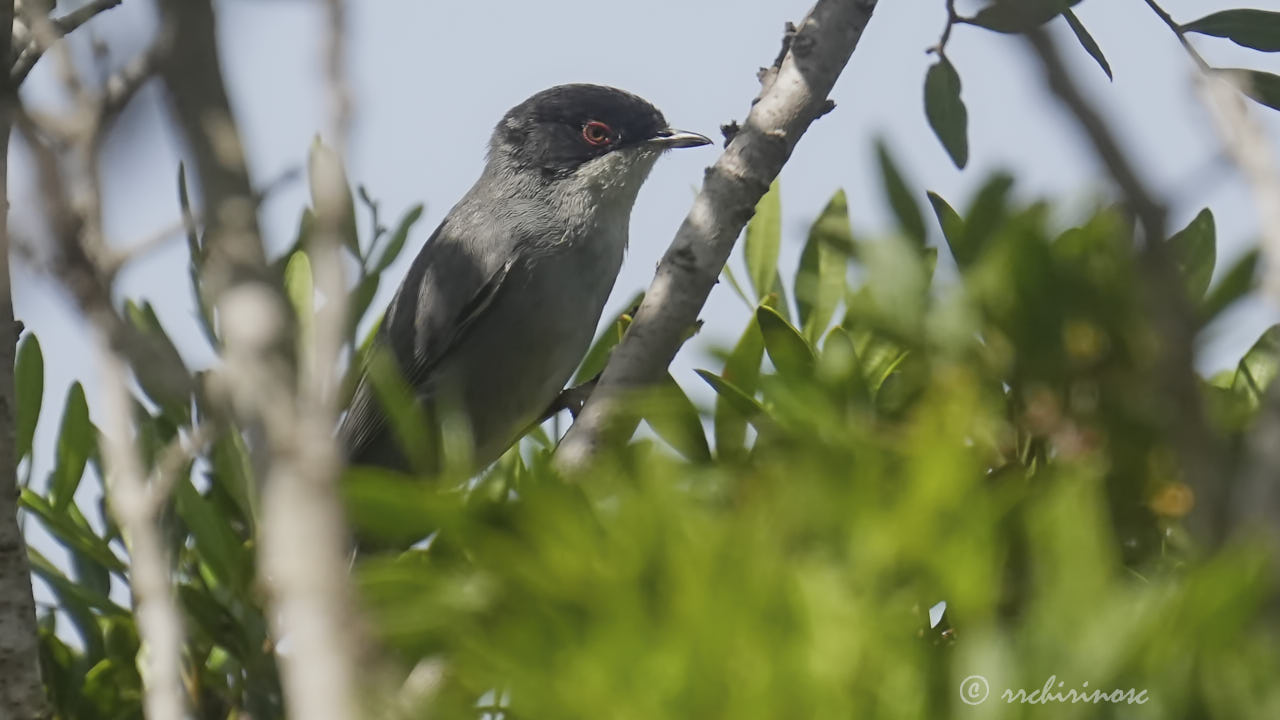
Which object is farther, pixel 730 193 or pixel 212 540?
pixel 730 193

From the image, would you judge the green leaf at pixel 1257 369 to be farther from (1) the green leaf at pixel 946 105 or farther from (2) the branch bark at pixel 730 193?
(1) the green leaf at pixel 946 105

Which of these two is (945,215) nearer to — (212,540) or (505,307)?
(212,540)

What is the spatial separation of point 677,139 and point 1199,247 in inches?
176

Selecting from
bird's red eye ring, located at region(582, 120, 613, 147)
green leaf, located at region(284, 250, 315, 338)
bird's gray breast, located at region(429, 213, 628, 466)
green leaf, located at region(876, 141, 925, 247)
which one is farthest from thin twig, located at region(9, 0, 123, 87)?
bird's red eye ring, located at region(582, 120, 613, 147)

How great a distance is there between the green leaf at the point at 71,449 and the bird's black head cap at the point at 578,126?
350 cm

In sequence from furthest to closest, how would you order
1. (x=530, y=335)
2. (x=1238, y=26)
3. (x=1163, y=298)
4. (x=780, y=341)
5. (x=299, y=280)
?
(x=530, y=335) < (x=299, y=280) < (x=1238, y=26) < (x=780, y=341) < (x=1163, y=298)

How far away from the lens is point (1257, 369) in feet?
6.83

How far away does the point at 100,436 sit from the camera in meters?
3.20

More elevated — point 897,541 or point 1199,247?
point 897,541

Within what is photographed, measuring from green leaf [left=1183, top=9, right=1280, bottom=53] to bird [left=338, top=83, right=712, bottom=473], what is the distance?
2.92 meters

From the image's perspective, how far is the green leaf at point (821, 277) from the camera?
297 centimetres

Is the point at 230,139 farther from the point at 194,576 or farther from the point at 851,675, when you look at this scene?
the point at 194,576

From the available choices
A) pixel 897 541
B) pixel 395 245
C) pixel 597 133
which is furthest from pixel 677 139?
pixel 897 541

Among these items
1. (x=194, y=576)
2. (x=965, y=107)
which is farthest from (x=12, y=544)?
(x=965, y=107)
